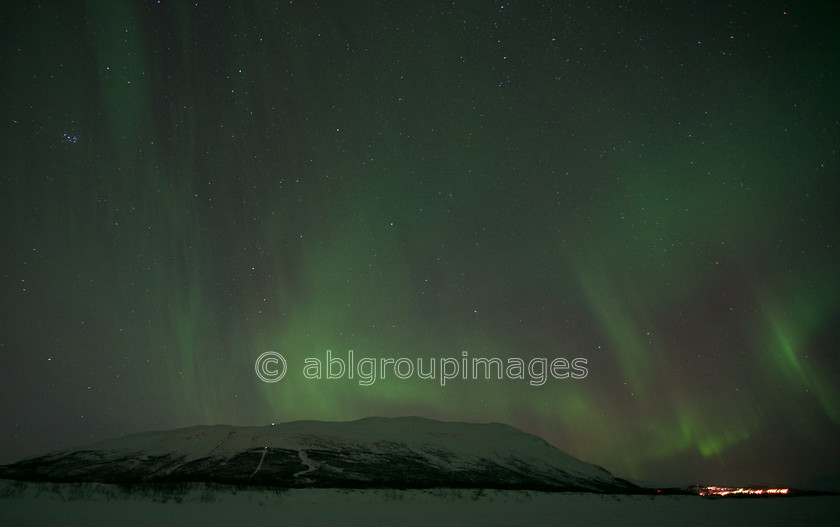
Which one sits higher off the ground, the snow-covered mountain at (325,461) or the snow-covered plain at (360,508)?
the snow-covered mountain at (325,461)

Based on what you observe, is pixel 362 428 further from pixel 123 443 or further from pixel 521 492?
pixel 521 492

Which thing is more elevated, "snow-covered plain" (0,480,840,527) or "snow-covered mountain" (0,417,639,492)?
"snow-covered mountain" (0,417,639,492)

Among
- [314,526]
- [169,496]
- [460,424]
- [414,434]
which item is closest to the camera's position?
[314,526]

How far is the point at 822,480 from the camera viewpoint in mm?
164375

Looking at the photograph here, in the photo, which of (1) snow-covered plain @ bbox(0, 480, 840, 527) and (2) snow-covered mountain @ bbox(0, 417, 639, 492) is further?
(2) snow-covered mountain @ bbox(0, 417, 639, 492)

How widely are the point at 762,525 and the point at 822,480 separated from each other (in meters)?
188

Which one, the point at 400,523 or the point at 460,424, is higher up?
the point at 460,424

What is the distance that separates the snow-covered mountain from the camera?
127ft

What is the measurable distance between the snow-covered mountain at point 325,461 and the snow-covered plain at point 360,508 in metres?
6.21

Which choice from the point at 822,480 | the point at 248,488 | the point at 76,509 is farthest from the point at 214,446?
the point at 822,480

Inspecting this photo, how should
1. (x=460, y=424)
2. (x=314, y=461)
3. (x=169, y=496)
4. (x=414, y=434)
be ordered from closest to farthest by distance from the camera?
(x=169, y=496)
(x=314, y=461)
(x=414, y=434)
(x=460, y=424)

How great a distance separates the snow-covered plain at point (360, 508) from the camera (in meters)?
24.7

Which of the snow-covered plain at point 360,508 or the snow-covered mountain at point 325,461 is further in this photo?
the snow-covered mountain at point 325,461

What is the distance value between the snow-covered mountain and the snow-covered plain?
20.4 ft
